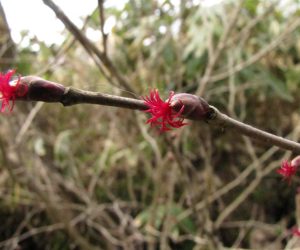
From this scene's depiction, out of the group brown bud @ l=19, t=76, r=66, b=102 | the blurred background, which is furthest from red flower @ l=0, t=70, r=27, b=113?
the blurred background

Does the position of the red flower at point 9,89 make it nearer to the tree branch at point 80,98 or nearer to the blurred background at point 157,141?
the tree branch at point 80,98

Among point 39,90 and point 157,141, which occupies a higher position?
point 157,141

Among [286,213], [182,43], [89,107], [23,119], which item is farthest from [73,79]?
[286,213]

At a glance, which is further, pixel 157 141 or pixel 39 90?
pixel 157 141

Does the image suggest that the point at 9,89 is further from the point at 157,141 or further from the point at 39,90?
the point at 157,141

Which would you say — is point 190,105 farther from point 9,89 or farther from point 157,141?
point 157,141

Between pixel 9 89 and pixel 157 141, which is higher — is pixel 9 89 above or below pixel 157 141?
below

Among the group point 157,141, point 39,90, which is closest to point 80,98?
point 39,90

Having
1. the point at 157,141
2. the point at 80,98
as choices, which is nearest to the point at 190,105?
the point at 80,98

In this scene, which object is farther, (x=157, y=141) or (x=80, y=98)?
(x=157, y=141)
